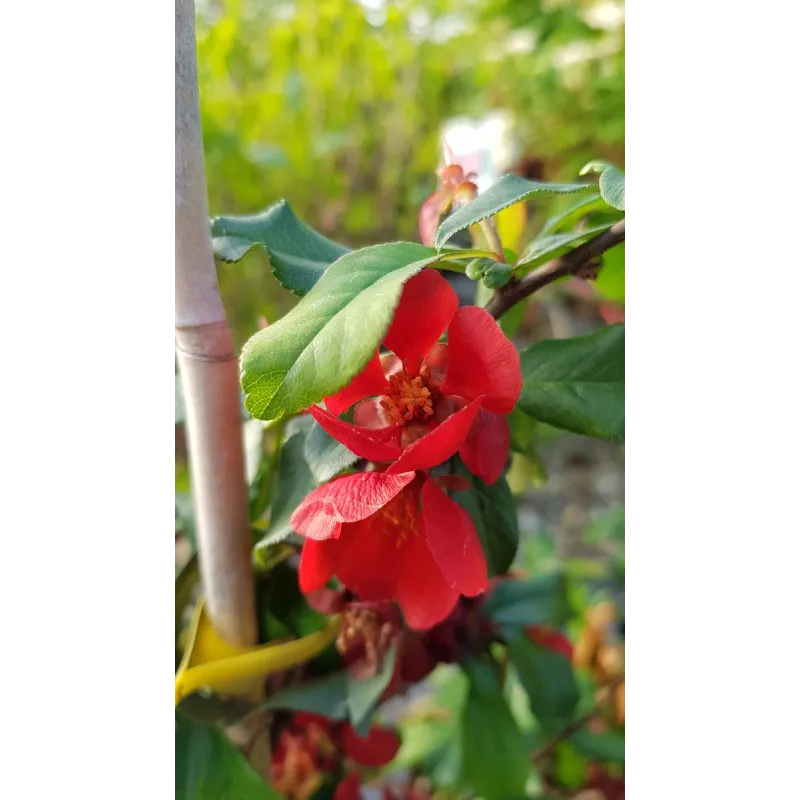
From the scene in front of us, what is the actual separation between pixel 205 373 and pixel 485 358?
145mm

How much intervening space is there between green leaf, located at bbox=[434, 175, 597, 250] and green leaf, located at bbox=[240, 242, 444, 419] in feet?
0.10

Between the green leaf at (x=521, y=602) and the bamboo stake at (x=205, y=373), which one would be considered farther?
the green leaf at (x=521, y=602)

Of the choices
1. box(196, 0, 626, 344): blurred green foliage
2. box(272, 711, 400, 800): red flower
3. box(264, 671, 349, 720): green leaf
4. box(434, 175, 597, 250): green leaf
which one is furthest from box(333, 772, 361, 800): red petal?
box(196, 0, 626, 344): blurred green foliage

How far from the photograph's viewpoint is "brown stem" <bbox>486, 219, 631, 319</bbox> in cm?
35

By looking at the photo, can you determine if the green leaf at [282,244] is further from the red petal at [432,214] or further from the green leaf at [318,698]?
the green leaf at [318,698]

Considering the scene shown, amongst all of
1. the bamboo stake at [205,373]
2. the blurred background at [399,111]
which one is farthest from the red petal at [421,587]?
the blurred background at [399,111]

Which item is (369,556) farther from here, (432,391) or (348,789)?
(348,789)

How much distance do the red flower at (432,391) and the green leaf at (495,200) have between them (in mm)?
22

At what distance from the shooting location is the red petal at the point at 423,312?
32 cm

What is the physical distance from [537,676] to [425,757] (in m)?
0.21

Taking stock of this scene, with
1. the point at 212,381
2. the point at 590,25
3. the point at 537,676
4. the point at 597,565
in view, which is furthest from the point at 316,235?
the point at 590,25

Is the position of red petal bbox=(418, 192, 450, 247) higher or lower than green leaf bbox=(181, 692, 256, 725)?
higher

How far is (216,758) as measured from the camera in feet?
1.46

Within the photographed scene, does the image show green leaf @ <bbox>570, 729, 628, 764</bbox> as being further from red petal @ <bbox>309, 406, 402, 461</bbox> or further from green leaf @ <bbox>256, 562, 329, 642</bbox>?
red petal @ <bbox>309, 406, 402, 461</bbox>
